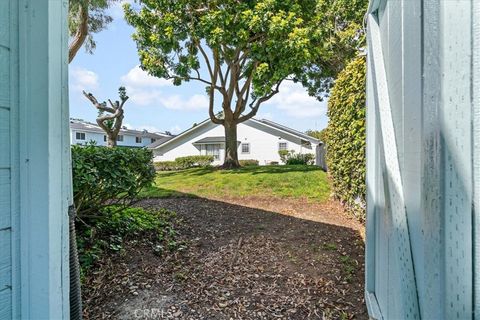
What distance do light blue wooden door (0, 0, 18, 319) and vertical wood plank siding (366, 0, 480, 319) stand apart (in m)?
1.39

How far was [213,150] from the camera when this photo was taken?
25.4m

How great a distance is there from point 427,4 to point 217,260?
345 cm

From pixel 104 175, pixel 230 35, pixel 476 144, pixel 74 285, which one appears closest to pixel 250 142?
pixel 230 35

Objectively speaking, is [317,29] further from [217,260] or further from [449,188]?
[449,188]

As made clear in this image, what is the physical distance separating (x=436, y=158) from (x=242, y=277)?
2.84m

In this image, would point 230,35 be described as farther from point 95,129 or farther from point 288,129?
point 95,129

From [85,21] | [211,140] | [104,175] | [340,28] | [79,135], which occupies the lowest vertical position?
[104,175]

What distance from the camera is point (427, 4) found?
97 cm

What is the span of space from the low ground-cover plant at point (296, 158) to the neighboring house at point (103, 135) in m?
11.1

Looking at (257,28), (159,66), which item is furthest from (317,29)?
(159,66)

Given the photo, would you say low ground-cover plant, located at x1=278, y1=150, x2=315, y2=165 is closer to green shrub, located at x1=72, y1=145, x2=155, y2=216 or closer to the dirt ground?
the dirt ground

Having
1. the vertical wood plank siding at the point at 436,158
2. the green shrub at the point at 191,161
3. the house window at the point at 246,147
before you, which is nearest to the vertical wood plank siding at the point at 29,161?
the vertical wood plank siding at the point at 436,158

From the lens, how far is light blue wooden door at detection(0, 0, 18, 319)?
1010mm

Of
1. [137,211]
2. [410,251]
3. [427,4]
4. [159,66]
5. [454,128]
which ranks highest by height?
[159,66]
